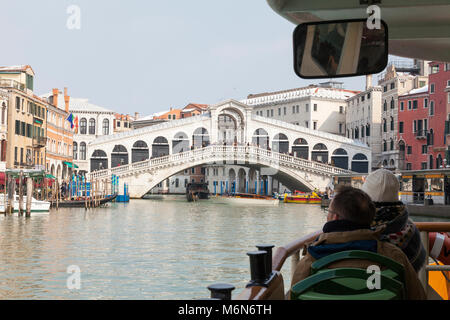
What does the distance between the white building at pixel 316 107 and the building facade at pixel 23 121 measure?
18.1 m

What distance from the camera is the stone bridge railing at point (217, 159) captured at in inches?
1103

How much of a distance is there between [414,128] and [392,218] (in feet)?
91.0

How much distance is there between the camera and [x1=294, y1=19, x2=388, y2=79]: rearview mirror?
1.48m

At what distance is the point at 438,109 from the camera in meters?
25.5

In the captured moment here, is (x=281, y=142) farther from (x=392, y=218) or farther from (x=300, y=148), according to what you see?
(x=392, y=218)

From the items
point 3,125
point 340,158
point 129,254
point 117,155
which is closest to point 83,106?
point 117,155

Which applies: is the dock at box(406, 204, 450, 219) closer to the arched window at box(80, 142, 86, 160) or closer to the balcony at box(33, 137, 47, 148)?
the balcony at box(33, 137, 47, 148)

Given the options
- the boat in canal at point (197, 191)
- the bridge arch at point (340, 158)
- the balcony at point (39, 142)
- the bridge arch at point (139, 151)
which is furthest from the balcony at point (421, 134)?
the balcony at point (39, 142)

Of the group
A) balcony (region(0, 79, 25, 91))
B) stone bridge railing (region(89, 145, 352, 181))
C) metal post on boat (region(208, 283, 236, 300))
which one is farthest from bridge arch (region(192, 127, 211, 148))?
metal post on boat (region(208, 283, 236, 300))

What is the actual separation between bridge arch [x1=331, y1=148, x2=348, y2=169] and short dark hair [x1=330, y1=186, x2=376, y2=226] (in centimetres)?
3178

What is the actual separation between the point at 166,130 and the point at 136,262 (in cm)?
2417

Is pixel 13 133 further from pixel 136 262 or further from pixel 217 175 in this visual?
pixel 217 175
